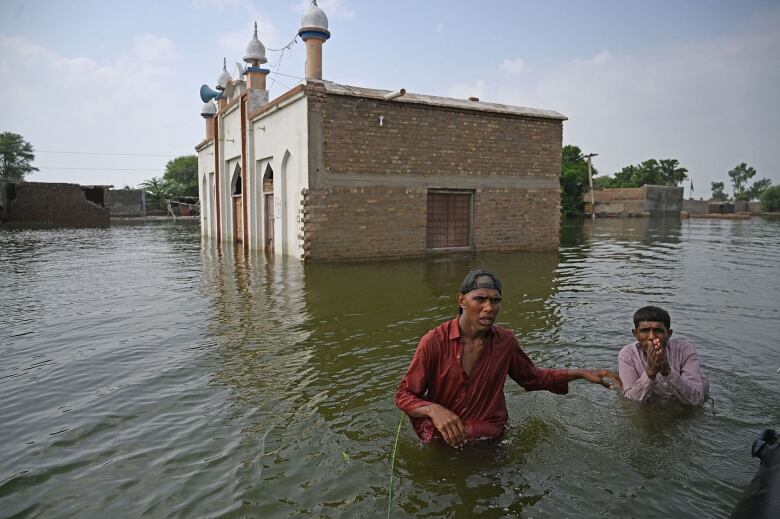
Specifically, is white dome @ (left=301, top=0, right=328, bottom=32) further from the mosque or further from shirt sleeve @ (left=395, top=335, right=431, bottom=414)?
shirt sleeve @ (left=395, top=335, right=431, bottom=414)

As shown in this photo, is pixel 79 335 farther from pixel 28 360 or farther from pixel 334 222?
pixel 334 222

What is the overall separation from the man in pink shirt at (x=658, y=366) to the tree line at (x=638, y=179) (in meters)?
26.8

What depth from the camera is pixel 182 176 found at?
6188 centimetres

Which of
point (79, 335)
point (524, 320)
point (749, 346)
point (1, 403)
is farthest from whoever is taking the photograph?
point (524, 320)

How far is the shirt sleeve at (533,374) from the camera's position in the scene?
12.3ft

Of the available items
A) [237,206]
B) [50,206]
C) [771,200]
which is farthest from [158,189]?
[771,200]

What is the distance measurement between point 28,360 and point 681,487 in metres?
6.58

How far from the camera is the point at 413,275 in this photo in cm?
1259

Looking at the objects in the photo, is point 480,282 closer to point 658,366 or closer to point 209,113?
point 658,366

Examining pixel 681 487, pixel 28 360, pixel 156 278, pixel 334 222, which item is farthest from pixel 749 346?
pixel 156 278

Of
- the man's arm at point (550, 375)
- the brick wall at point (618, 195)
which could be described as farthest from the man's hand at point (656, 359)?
the brick wall at point (618, 195)

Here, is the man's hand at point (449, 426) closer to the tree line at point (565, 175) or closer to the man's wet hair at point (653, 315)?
the man's wet hair at point (653, 315)

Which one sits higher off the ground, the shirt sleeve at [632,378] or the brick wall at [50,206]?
the brick wall at [50,206]

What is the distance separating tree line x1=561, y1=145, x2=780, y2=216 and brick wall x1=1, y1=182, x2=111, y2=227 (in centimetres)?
2918
